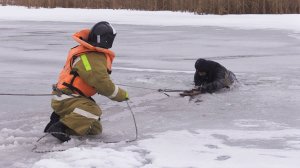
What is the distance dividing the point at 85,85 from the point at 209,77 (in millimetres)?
2360

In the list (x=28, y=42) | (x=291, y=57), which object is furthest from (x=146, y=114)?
(x=28, y=42)

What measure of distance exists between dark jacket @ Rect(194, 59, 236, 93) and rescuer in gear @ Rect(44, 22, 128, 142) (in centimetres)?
201

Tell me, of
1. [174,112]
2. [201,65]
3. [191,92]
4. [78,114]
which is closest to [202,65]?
[201,65]

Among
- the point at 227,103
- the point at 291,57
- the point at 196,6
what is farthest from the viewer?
the point at 196,6

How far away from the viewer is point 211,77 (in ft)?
20.5

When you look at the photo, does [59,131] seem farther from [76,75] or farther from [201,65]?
[201,65]

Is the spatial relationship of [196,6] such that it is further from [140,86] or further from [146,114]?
[146,114]

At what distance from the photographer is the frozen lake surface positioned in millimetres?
3586

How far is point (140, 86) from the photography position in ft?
21.6

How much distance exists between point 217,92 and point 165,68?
200 cm

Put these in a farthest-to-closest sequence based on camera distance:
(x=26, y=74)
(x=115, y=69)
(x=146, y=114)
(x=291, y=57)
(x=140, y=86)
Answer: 1. (x=291, y=57)
2. (x=115, y=69)
3. (x=26, y=74)
4. (x=140, y=86)
5. (x=146, y=114)

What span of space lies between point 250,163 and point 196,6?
54.6 feet

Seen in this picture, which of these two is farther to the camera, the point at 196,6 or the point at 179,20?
the point at 196,6

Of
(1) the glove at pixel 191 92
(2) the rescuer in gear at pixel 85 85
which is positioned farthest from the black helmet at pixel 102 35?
(1) the glove at pixel 191 92
